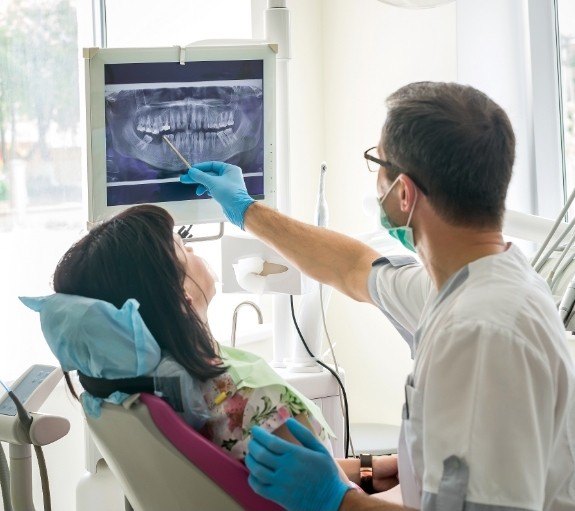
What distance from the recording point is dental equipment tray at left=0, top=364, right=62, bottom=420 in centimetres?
188

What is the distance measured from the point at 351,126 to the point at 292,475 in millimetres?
2129

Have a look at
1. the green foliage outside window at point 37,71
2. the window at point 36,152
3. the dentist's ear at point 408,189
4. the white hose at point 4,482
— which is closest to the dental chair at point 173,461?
the white hose at point 4,482

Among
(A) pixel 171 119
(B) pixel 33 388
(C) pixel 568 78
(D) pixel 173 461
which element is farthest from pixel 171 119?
(C) pixel 568 78

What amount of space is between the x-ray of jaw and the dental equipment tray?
1.55 ft

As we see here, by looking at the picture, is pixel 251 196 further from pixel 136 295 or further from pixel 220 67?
pixel 136 295

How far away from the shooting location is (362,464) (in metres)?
2.02

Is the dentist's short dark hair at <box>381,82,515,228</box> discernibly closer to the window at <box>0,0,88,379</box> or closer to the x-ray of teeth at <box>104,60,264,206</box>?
the x-ray of teeth at <box>104,60,264,206</box>

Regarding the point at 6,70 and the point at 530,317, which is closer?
the point at 530,317

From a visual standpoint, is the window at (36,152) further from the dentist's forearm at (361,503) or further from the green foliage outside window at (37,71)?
the dentist's forearm at (361,503)

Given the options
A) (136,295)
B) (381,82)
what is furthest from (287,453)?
(381,82)

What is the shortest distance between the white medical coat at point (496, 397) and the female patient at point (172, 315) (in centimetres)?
33

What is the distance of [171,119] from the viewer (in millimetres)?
2199

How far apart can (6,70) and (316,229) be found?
3.85 ft

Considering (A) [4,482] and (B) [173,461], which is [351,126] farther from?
(B) [173,461]
